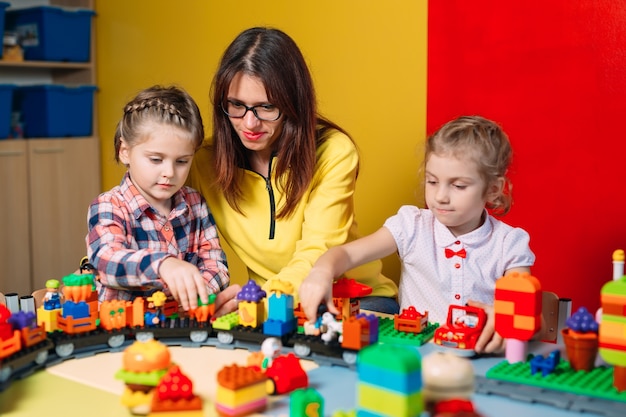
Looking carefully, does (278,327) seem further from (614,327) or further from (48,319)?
(614,327)

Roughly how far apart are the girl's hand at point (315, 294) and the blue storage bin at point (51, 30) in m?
2.28

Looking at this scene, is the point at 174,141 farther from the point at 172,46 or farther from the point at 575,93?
the point at 172,46

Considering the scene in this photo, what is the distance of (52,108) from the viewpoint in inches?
125

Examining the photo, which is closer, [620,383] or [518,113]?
[620,383]

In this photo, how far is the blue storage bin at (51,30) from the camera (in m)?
3.15

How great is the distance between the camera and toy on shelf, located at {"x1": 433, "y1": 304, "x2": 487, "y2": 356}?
3.87 ft

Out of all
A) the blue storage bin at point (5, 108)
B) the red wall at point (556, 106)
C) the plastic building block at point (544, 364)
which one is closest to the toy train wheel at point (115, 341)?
the plastic building block at point (544, 364)

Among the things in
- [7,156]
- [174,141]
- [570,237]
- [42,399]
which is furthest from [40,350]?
[7,156]

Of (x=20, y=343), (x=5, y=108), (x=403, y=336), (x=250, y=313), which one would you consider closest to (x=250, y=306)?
(x=250, y=313)

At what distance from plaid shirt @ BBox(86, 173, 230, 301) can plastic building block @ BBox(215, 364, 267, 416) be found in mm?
463

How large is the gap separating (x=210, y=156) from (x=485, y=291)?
674 millimetres

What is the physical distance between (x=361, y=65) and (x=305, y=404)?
1.72 m

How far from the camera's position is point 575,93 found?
204 centimetres

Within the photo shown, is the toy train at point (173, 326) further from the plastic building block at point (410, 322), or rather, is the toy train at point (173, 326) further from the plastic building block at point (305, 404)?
the plastic building block at point (305, 404)
